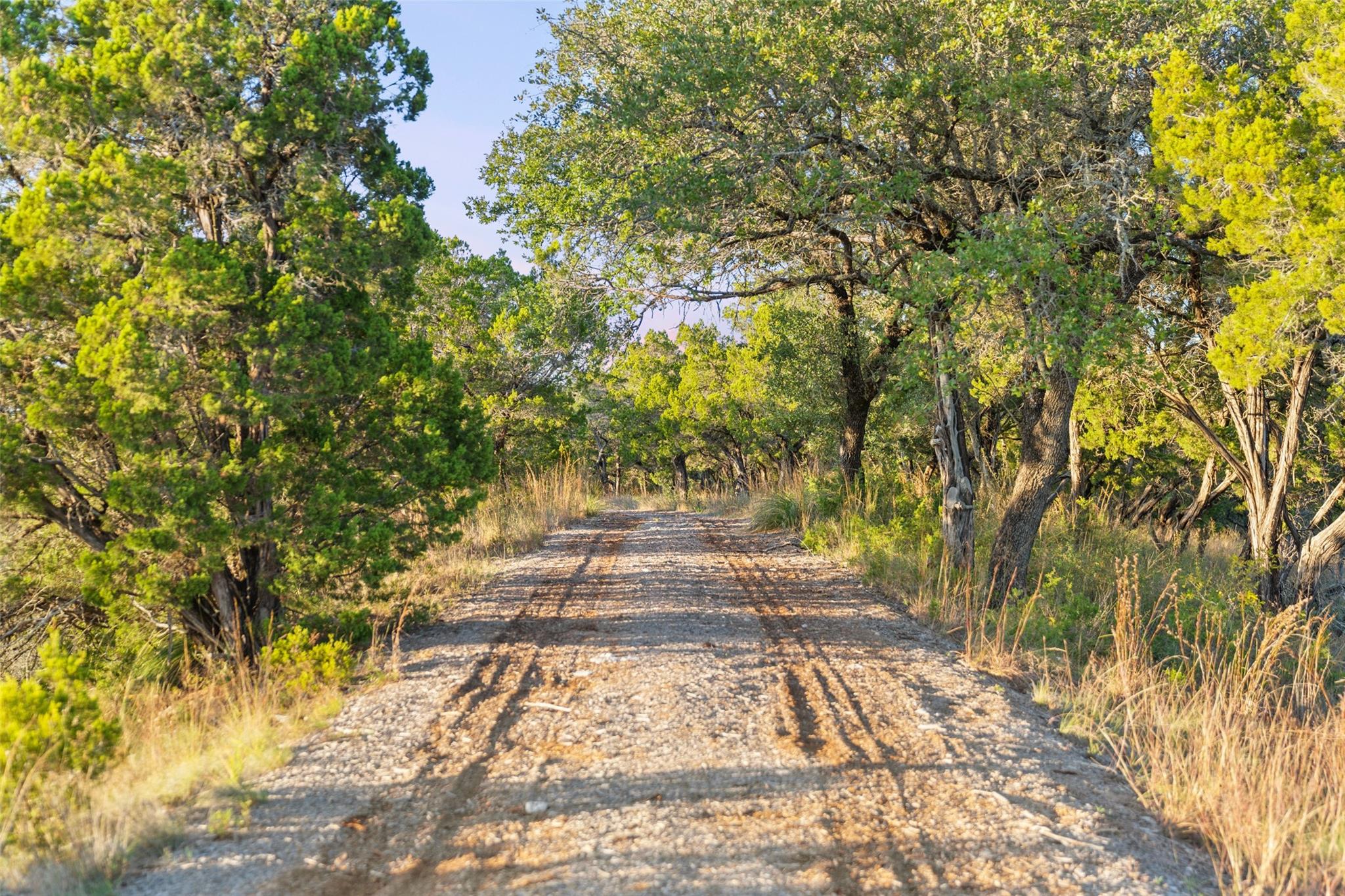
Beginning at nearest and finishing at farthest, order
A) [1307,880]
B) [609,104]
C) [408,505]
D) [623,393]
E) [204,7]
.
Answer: [1307,880], [204,7], [408,505], [609,104], [623,393]

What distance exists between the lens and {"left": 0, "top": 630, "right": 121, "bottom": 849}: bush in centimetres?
389

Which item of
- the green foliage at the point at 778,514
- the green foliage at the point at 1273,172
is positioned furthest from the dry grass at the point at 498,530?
the green foliage at the point at 1273,172

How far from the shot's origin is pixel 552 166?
11.7 m

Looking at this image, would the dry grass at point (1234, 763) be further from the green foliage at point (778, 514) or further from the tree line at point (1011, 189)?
the green foliage at point (778, 514)

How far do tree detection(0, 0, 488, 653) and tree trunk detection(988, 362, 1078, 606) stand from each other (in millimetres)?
6293

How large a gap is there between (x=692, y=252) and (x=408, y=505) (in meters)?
5.22

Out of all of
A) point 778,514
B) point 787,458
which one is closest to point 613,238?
point 778,514

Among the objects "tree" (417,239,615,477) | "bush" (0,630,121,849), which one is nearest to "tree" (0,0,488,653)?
"bush" (0,630,121,849)

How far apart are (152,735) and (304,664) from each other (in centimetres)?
116

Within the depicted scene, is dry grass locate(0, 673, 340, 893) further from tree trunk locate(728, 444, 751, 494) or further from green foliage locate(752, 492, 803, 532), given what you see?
tree trunk locate(728, 444, 751, 494)

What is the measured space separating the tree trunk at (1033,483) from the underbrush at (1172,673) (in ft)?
1.65

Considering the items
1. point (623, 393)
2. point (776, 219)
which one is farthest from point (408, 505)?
point (623, 393)

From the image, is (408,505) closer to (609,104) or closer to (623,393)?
(609,104)

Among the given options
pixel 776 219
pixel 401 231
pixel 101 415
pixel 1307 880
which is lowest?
pixel 1307 880
